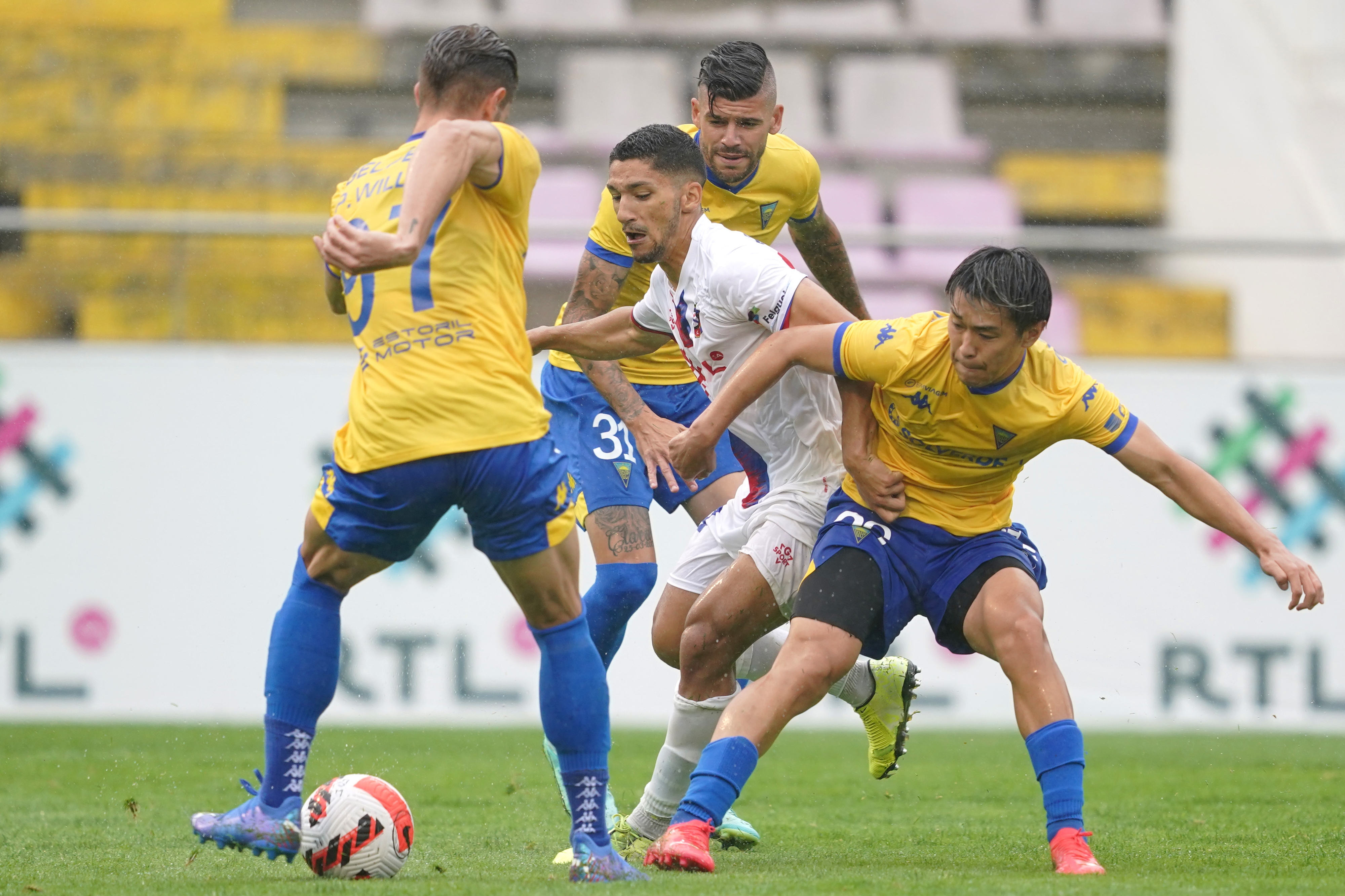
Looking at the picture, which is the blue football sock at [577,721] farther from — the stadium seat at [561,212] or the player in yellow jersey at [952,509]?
the stadium seat at [561,212]

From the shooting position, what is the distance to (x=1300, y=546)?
31.6 ft

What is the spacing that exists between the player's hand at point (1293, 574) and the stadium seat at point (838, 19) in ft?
37.8

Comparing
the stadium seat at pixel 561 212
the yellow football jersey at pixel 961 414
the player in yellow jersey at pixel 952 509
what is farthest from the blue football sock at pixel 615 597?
the stadium seat at pixel 561 212

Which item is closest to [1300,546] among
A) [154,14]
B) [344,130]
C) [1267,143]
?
[1267,143]

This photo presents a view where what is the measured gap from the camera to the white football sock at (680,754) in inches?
186

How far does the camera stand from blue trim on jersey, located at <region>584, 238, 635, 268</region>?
17.8 ft

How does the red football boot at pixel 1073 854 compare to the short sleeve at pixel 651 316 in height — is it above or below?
below

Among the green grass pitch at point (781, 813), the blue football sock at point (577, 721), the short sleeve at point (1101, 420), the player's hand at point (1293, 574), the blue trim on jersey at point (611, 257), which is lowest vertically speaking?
the green grass pitch at point (781, 813)

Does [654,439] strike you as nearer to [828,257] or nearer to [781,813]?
[828,257]

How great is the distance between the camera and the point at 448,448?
3.63 m

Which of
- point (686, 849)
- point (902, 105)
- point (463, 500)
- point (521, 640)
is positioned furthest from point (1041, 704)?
point (902, 105)

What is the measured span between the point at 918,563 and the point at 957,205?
971cm

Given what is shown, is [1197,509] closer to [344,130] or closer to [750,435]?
[750,435]

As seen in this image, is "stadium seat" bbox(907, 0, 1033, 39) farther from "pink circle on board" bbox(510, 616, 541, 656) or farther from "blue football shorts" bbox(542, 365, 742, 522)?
"blue football shorts" bbox(542, 365, 742, 522)
